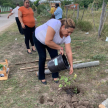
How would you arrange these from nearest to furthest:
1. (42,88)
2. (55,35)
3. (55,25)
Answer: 1. (55,25)
2. (55,35)
3. (42,88)

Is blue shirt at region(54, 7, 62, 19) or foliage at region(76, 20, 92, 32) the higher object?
blue shirt at region(54, 7, 62, 19)

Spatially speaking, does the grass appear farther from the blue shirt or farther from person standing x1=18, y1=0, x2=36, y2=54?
the blue shirt

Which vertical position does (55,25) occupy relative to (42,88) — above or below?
above

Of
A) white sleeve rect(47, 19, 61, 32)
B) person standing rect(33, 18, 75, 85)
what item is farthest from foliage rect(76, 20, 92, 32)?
white sleeve rect(47, 19, 61, 32)

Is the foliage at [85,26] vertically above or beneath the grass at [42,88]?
above

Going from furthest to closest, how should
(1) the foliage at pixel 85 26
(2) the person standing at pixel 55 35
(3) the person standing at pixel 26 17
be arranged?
(1) the foliage at pixel 85 26
(3) the person standing at pixel 26 17
(2) the person standing at pixel 55 35

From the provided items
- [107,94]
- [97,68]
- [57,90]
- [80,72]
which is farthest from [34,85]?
[97,68]

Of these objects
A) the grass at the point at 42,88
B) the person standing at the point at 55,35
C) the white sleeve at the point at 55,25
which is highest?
the white sleeve at the point at 55,25

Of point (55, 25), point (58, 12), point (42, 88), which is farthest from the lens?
point (58, 12)

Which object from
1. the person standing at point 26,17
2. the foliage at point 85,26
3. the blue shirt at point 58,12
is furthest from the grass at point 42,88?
the foliage at point 85,26

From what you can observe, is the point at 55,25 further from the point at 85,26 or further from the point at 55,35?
the point at 85,26

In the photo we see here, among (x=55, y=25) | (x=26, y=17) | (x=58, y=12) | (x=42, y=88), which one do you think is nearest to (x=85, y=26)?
(x=58, y=12)

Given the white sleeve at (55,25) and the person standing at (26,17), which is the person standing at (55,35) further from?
the person standing at (26,17)

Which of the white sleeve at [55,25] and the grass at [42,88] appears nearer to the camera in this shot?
the white sleeve at [55,25]
